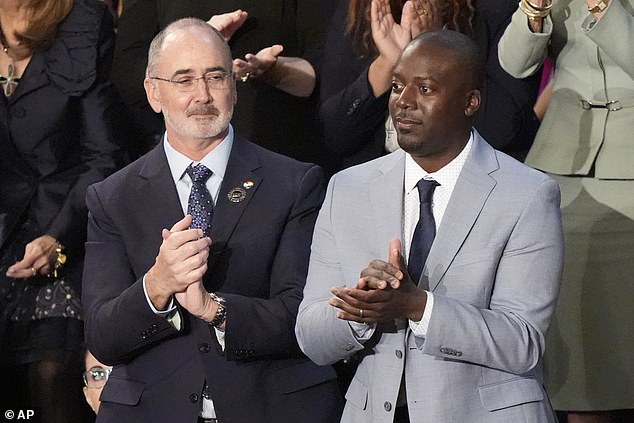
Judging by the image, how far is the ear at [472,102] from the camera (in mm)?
3033

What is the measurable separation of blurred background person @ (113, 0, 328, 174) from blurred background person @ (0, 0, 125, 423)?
25 cm

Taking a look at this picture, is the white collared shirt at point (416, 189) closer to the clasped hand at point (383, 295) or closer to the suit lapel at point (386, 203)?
the suit lapel at point (386, 203)

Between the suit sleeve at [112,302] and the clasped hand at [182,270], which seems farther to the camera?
the suit sleeve at [112,302]

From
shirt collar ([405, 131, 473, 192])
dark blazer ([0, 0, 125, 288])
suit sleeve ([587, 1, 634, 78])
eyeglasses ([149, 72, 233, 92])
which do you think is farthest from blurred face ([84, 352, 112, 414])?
suit sleeve ([587, 1, 634, 78])

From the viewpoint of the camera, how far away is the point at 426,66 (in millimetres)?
3006

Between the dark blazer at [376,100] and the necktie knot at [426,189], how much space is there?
1045 mm

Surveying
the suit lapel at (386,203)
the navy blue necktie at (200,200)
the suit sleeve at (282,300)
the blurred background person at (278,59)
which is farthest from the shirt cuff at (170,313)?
the blurred background person at (278,59)

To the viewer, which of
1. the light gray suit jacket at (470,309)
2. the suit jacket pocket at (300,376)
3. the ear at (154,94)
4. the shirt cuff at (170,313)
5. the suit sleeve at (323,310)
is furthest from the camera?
the ear at (154,94)

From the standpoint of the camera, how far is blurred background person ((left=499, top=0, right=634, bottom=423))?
3787 millimetres

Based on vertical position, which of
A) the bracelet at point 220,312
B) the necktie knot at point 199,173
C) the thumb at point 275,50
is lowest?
the bracelet at point 220,312

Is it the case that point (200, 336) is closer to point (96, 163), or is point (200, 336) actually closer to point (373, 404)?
point (373, 404)

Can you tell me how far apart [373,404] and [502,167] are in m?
0.63

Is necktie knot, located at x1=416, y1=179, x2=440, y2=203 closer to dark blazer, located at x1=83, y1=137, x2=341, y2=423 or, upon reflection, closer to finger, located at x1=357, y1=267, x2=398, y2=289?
finger, located at x1=357, y1=267, x2=398, y2=289

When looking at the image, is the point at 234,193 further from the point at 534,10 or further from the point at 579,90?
the point at 579,90
